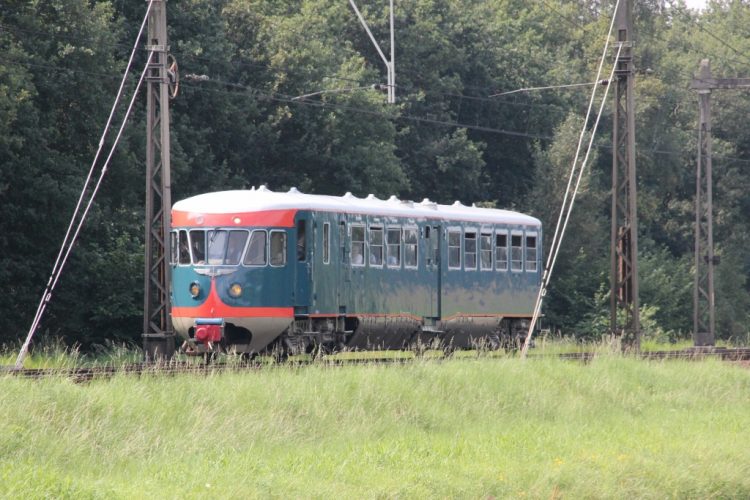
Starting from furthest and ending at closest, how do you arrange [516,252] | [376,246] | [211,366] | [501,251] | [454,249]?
[516,252]
[501,251]
[454,249]
[376,246]
[211,366]

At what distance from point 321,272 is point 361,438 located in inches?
422

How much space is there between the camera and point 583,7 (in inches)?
3765

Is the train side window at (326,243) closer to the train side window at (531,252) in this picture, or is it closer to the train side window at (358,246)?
the train side window at (358,246)

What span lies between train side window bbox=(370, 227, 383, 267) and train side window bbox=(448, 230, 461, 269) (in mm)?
2856

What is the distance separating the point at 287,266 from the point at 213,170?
24.2 meters

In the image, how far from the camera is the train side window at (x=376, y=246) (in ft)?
100

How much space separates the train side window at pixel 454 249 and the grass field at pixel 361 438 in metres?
9.45

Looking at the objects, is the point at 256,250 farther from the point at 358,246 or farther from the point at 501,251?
the point at 501,251

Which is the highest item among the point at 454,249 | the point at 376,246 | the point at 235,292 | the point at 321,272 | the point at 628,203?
the point at 628,203

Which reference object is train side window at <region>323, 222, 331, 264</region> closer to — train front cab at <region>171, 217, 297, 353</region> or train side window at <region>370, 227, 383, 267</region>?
train front cab at <region>171, 217, 297, 353</region>

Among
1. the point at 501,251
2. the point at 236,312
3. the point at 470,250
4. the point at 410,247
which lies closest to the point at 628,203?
the point at 501,251

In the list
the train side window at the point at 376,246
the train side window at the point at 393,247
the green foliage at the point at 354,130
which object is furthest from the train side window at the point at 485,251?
the green foliage at the point at 354,130

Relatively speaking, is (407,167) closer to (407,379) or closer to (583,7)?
(583,7)

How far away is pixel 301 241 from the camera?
28312mm
